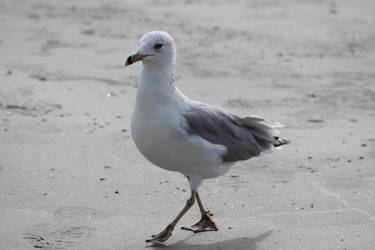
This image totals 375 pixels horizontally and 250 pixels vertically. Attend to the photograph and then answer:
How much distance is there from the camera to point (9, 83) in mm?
7324

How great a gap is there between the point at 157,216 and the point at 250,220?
2.01ft

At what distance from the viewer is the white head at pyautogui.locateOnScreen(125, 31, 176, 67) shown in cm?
442

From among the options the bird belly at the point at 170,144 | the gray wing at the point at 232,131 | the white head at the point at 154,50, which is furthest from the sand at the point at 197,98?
the white head at the point at 154,50

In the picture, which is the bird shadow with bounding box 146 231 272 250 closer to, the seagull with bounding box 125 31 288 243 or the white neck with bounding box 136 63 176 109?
the seagull with bounding box 125 31 288 243

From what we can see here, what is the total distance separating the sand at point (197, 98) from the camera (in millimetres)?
4664

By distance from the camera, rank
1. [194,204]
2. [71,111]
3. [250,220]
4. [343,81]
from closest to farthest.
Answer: [250,220]
[194,204]
[71,111]
[343,81]

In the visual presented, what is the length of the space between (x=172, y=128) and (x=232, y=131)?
652 mm

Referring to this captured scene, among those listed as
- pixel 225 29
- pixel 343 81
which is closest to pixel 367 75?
pixel 343 81

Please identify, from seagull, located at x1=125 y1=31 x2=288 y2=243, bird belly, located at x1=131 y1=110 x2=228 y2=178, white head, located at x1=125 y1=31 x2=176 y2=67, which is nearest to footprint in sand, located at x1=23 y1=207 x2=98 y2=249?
seagull, located at x1=125 y1=31 x2=288 y2=243

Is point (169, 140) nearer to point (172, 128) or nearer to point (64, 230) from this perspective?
point (172, 128)

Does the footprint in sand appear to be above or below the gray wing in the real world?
below

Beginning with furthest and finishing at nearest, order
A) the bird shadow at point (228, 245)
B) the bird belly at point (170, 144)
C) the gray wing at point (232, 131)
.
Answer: the gray wing at point (232, 131)
the bird shadow at point (228, 245)
the bird belly at point (170, 144)

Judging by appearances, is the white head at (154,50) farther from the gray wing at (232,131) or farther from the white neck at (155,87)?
the gray wing at (232,131)

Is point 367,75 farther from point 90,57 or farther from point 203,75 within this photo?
point 90,57
